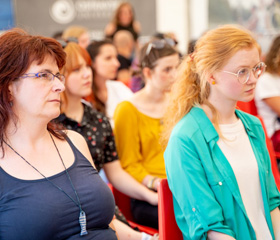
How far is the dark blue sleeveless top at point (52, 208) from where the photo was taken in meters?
1.49

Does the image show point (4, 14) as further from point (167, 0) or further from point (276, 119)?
point (276, 119)

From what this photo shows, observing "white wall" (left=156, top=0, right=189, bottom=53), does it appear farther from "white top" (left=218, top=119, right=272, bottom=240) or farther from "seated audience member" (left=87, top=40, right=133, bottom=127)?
"white top" (left=218, top=119, right=272, bottom=240)

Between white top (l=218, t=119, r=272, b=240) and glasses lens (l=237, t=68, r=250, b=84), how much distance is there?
224mm

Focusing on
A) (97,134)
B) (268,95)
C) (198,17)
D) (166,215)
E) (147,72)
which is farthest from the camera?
(198,17)

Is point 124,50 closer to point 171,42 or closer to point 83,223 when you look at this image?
point 171,42

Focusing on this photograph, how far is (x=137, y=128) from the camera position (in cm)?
258

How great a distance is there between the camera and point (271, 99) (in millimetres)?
3104

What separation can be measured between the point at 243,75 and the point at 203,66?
0.58ft

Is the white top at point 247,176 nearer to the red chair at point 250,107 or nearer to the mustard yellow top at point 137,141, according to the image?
the mustard yellow top at point 137,141

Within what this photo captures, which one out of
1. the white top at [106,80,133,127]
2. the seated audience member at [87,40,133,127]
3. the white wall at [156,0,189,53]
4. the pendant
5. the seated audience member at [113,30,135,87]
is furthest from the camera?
the white wall at [156,0,189,53]

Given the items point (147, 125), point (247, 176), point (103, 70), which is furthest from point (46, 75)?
point (103, 70)

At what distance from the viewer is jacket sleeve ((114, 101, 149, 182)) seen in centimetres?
249

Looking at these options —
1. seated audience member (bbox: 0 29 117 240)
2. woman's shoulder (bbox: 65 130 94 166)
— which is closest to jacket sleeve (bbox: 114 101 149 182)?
woman's shoulder (bbox: 65 130 94 166)

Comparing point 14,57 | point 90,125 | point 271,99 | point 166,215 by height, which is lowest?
point 166,215
